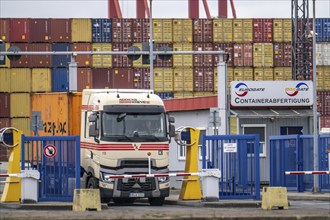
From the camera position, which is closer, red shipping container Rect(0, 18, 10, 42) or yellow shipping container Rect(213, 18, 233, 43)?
red shipping container Rect(0, 18, 10, 42)

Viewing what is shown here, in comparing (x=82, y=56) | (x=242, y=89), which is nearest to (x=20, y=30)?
(x=82, y=56)

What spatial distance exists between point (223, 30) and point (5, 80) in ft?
53.0

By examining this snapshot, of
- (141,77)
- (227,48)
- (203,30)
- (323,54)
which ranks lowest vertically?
(141,77)

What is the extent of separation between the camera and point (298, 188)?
125 ft

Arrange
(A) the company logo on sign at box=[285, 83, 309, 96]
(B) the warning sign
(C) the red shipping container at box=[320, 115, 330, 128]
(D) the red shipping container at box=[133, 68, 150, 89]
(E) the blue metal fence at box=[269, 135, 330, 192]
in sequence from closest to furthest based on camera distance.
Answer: (B) the warning sign < (E) the blue metal fence at box=[269, 135, 330, 192] < (A) the company logo on sign at box=[285, 83, 309, 96] < (C) the red shipping container at box=[320, 115, 330, 128] < (D) the red shipping container at box=[133, 68, 150, 89]

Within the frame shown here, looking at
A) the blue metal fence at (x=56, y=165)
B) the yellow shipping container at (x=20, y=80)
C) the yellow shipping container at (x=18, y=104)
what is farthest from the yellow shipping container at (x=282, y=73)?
the blue metal fence at (x=56, y=165)

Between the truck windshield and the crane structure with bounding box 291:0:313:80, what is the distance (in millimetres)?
44870

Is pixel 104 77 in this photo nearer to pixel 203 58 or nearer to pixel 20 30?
pixel 20 30

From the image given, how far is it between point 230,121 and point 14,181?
1716 cm

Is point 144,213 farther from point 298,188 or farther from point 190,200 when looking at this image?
point 298,188

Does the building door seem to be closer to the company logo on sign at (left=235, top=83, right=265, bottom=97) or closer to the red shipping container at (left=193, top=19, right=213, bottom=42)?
the company logo on sign at (left=235, top=83, right=265, bottom=97)

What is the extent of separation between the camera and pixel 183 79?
78.9 metres

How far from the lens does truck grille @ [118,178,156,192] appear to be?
94.4 feet

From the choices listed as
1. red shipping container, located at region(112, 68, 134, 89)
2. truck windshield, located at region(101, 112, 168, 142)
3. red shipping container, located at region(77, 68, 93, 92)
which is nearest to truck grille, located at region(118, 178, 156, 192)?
truck windshield, located at region(101, 112, 168, 142)
